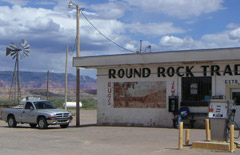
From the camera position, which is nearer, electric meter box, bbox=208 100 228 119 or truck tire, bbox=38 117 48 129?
electric meter box, bbox=208 100 228 119

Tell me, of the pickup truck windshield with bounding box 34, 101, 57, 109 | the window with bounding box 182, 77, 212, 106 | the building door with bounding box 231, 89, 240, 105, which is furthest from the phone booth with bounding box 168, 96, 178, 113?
the pickup truck windshield with bounding box 34, 101, 57, 109

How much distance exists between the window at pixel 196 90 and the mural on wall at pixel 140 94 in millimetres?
1330

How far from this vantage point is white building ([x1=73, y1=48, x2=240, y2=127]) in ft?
73.9

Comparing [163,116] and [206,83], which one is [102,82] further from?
[206,83]

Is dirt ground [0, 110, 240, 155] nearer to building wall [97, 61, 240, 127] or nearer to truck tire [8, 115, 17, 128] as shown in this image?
building wall [97, 61, 240, 127]

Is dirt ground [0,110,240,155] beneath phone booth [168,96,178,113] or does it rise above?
beneath

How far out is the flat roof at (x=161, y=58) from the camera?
2190 centimetres

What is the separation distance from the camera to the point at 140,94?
82.9 ft

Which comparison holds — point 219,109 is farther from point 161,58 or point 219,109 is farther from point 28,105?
point 28,105

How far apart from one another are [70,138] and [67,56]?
24.6m

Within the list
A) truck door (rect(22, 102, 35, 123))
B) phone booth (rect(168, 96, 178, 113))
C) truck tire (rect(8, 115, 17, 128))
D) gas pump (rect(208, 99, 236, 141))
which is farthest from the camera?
truck tire (rect(8, 115, 17, 128))

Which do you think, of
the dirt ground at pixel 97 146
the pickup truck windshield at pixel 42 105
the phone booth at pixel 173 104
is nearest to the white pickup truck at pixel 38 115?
the pickup truck windshield at pixel 42 105

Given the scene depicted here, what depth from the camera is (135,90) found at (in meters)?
25.5

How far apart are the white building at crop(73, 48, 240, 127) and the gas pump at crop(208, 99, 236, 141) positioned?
7479 millimetres
